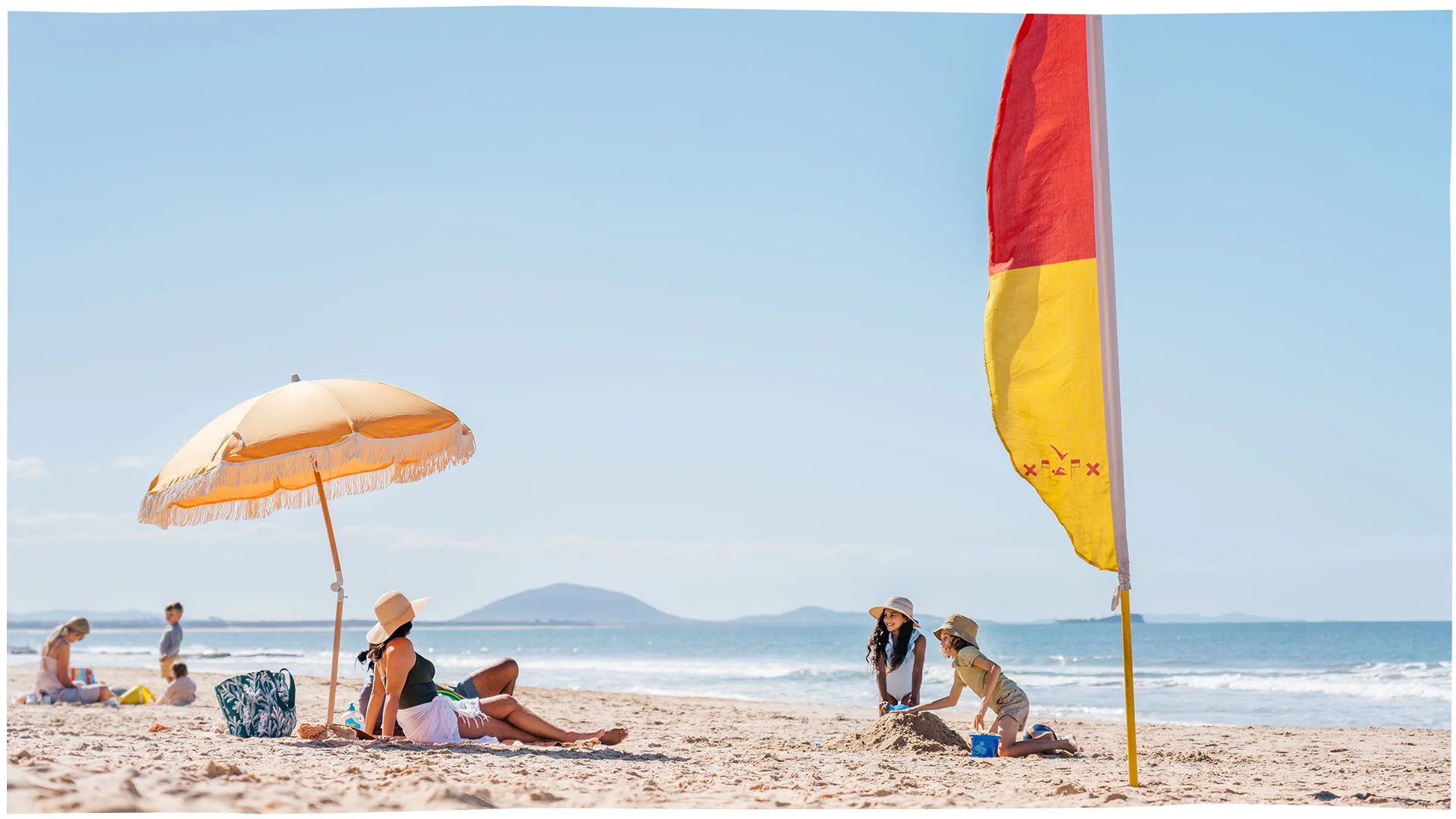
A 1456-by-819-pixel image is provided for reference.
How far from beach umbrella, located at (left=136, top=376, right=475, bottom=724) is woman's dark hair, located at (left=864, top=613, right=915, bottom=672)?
9.46 ft

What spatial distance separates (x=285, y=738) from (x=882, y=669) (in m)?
3.69

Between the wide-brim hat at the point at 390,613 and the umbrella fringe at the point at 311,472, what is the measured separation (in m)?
0.78

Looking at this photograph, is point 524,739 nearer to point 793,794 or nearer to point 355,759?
point 355,759

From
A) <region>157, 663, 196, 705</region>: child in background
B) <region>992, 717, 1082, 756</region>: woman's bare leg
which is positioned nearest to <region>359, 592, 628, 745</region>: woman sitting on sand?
<region>992, 717, 1082, 756</region>: woman's bare leg

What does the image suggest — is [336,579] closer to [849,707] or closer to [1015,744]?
[1015,744]

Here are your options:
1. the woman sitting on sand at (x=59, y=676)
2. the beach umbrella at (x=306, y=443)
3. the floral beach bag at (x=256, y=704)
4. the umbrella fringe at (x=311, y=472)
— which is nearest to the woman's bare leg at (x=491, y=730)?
the beach umbrella at (x=306, y=443)

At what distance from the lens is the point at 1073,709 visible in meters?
14.6

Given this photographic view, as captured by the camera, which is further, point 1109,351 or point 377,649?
point 377,649

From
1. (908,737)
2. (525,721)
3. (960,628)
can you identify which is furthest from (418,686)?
(960,628)

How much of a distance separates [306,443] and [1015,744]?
4.39 m

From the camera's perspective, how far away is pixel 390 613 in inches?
235

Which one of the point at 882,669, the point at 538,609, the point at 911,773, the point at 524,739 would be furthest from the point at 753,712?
the point at 538,609

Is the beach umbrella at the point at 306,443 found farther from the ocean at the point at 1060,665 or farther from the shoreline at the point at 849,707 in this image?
the ocean at the point at 1060,665

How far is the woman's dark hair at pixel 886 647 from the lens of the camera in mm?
7281
